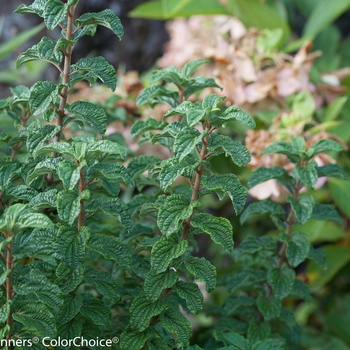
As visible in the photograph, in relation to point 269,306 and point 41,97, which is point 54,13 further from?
point 269,306

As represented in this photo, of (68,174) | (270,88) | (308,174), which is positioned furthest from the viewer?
(270,88)

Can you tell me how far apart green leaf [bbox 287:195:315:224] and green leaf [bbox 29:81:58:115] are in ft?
1.19

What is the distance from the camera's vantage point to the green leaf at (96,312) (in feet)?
2.21

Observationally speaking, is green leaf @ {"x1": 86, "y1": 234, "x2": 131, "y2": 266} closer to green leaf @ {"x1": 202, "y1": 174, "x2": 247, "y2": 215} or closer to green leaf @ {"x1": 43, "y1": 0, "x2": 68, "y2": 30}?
green leaf @ {"x1": 202, "y1": 174, "x2": 247, "y2": 215}

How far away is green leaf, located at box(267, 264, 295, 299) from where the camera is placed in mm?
808

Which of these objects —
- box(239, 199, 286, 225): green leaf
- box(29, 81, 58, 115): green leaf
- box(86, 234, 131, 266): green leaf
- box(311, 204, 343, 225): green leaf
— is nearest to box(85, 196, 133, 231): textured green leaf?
box(86, 234, 131, 266): green leaf

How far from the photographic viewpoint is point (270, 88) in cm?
128

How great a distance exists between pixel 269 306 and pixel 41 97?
45cm

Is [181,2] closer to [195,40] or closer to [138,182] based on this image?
[195,40]

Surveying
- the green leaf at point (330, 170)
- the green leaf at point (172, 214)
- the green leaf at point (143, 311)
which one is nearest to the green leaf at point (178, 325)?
the green leaf at point (143, 311)

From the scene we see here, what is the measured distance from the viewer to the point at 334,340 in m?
1.39

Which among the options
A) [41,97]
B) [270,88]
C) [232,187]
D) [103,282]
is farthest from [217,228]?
[270,88]

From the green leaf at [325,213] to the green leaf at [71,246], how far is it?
0.39 m

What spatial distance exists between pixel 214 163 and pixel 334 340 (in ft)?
1.77
